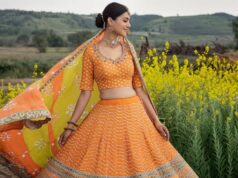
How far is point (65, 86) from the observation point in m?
4.27

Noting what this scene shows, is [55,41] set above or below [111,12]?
below

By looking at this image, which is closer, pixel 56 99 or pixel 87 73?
pixel 87 73

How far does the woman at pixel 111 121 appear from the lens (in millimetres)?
3572

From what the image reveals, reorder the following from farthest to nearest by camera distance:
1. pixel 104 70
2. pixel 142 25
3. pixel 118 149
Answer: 1. pixel 142 25
2. pixel 104 70
3. pixel 118 149

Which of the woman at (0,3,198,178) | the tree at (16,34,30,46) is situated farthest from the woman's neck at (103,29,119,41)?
the tree at (16,34,30,46)

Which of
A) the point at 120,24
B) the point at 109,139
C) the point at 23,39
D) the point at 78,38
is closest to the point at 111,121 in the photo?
the point at 109,139

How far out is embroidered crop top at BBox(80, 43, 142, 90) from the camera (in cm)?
373

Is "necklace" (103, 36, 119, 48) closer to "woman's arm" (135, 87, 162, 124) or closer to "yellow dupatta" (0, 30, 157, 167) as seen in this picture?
"yellow dupatta" (0, 30, 157, 167)

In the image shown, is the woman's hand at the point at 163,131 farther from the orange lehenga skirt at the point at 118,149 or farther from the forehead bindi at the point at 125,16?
the forehead bindi at the point at 125,16

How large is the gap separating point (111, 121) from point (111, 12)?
0.83 meters

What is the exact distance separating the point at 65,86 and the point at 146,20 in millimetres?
Result: 80824

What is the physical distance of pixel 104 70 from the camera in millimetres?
3717

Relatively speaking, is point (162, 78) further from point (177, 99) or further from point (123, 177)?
point (123, 177)

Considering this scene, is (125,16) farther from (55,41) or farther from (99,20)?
(55,41)
